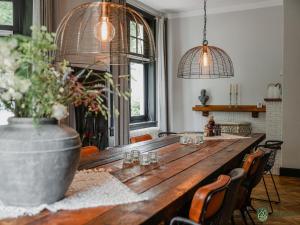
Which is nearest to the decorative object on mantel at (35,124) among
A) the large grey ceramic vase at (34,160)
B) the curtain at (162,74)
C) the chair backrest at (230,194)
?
the large grey ceramic vase at (34,160)

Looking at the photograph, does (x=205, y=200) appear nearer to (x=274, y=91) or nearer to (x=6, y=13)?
(x=6, y=13)

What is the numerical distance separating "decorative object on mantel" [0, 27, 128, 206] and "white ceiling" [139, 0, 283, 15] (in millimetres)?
4993

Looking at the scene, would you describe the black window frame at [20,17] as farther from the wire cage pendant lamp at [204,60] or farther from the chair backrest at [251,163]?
the chair backrest at [251,163]

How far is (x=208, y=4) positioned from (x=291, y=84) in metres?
2.15

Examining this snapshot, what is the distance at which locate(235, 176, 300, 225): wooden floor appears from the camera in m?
3.47

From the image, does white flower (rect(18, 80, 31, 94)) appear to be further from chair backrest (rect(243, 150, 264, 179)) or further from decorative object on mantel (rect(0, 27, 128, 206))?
chair backrest (rect(243, 150, 264, 179))

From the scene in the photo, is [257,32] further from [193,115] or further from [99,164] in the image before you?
[99,164]

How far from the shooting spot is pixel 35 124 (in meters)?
1.38

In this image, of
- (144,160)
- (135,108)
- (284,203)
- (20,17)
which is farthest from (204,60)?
(135,108)

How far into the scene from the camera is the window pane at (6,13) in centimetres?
373

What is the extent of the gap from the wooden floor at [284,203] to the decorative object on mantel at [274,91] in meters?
1.36

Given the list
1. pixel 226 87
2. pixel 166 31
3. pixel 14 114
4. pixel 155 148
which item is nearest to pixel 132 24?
pixel 166 31

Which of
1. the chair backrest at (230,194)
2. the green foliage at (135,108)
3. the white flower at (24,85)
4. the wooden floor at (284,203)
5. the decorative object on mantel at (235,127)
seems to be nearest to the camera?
the white flower at (24,85)

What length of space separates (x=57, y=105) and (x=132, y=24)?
4970 mm
